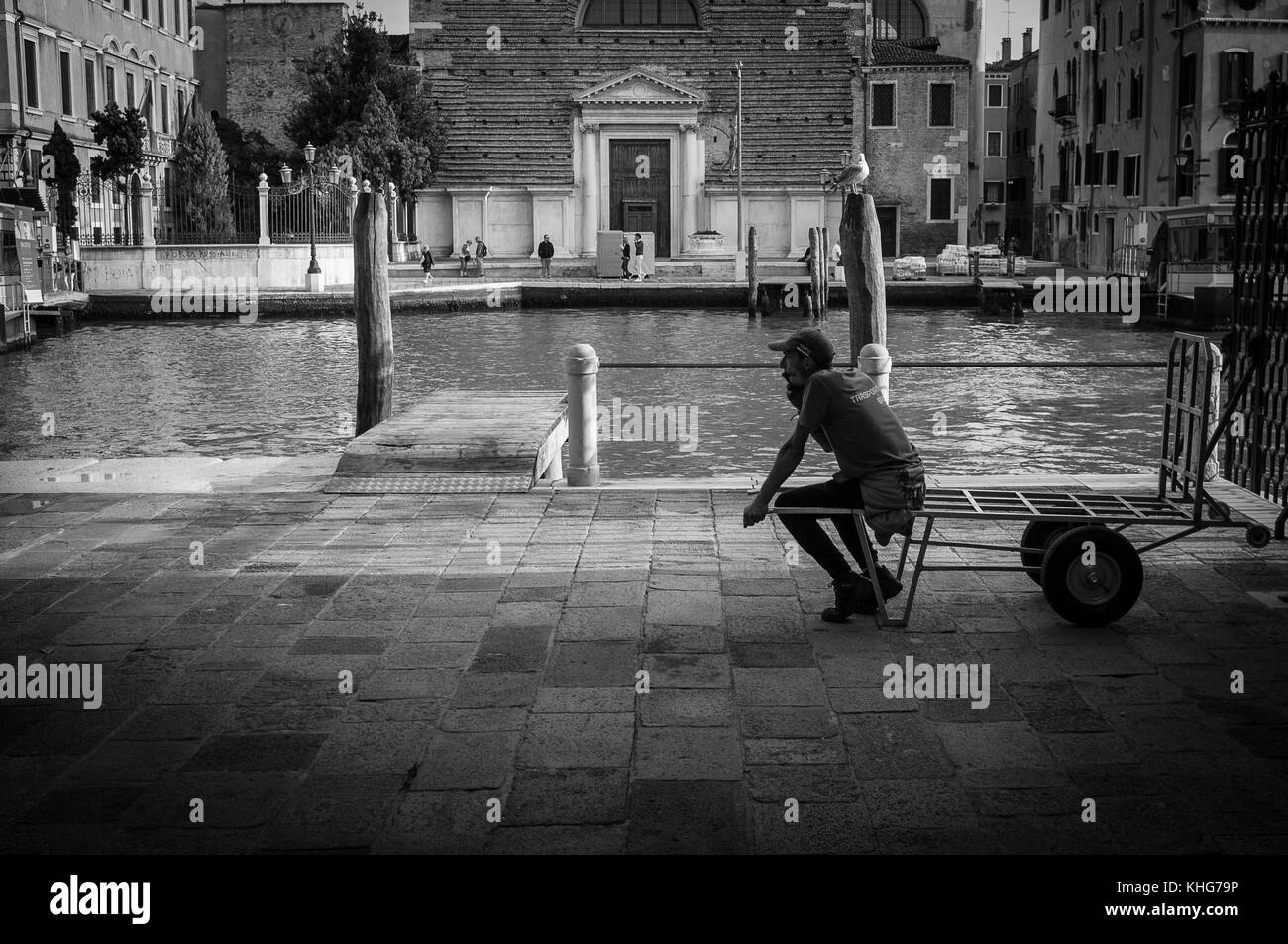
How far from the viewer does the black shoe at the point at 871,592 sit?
634cm

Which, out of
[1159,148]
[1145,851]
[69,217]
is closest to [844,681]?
[1145,851]

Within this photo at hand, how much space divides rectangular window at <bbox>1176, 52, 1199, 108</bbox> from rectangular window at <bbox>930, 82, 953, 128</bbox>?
1400 cm

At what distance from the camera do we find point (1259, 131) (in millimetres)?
8062

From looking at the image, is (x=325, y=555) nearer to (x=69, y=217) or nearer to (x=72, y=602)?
(x=72, y=602)

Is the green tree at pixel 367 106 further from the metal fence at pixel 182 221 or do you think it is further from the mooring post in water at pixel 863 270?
the mooring post in water at pixel 863 270

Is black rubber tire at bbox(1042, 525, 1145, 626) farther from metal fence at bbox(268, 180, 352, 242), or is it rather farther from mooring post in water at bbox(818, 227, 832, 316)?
metal fence at bbox(268, 180, 352, 242)

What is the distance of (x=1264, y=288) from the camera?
8.07 metres

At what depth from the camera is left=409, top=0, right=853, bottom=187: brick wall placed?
5025 cm

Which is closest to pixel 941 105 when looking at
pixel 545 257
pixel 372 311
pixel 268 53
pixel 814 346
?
pixel 545 257

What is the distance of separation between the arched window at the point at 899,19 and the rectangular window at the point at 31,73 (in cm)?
3408

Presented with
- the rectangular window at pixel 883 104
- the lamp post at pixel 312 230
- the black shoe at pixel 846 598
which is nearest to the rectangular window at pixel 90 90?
the lamp post at pixel 312 230

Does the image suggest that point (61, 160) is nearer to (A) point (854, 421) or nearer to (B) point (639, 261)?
(B) point (639, 261)

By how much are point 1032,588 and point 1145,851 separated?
9.55 feet

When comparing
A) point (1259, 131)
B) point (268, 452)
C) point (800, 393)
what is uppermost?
point (1259, 131)
